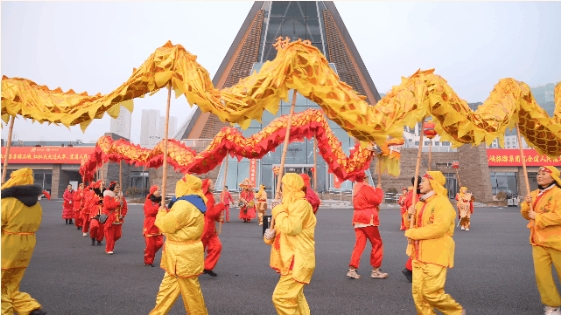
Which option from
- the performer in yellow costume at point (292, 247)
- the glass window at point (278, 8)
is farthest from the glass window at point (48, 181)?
the performer in yellow costume at point (292, 247)

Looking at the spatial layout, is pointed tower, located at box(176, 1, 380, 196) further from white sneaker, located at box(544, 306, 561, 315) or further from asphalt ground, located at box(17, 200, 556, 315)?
white sneaker, located at box(544, 306, 561, 315)

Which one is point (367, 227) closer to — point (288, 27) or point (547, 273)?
point (547, 273)

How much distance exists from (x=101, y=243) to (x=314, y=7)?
100 feet

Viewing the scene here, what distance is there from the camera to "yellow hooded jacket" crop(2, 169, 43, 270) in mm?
3371

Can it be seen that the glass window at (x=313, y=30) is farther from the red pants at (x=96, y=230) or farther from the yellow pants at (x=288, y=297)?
the yellow pants at (x=288, y=297)

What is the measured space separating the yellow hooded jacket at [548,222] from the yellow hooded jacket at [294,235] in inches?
102

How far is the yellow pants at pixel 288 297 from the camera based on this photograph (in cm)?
307

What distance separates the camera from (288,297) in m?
3.08

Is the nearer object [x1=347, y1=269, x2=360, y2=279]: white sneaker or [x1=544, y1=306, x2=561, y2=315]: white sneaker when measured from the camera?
[x1=544, y1=306, x2=561, y2=315]: white sneaker

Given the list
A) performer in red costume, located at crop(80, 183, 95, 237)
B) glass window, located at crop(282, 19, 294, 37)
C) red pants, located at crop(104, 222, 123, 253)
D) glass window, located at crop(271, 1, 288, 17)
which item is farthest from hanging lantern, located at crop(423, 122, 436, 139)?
glass window, located at crop(271, 1, 288, 17)

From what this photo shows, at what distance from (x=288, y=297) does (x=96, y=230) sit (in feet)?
23.7

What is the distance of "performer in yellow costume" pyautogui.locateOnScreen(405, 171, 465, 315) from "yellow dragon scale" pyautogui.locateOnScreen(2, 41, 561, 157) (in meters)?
0.76

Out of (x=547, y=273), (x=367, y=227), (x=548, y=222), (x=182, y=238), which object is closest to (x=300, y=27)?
(x=367, y=227)

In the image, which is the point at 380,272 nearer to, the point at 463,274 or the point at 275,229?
the point at 463,274
